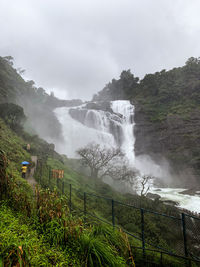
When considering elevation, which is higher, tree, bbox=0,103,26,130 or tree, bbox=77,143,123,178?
tree, bbox=0,103,26,130

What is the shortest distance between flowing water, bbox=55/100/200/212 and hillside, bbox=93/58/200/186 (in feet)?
8.37

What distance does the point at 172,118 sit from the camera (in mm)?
50281

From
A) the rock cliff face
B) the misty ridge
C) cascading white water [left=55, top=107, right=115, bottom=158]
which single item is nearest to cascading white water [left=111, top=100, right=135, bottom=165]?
the misty ridge

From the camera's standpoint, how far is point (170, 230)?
12047 millimetres

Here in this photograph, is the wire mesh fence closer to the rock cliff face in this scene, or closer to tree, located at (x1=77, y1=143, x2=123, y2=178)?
tree, located at (x1=77, y1=143, x2=123, y2=178)

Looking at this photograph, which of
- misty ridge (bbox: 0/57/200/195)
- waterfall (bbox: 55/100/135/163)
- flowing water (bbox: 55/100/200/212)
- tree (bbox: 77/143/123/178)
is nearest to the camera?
tree (bbox: 77/143/123/178)

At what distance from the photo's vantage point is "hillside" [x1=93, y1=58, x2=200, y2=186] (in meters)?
41.2

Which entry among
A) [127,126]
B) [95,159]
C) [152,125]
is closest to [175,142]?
[152,125]

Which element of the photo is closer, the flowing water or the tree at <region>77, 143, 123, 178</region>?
the tree at <region>77, 143, 123, 178</region>

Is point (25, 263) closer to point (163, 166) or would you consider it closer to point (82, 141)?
point (82, 141)

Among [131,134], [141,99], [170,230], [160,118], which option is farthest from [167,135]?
[170,230]

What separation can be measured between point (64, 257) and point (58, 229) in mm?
779

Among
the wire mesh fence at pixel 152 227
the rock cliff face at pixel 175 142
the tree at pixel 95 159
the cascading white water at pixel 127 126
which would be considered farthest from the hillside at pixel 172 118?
the wire mesh fence at pixel 152 227

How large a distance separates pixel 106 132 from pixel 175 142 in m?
20.3
